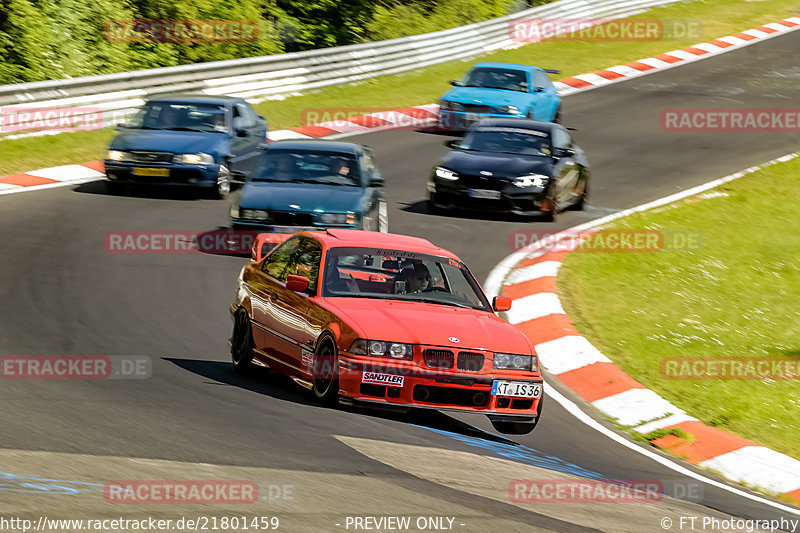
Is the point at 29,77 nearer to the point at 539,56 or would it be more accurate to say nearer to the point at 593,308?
the point at 539,56

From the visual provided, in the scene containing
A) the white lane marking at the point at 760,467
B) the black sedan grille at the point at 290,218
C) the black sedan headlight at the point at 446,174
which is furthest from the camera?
the black sedan headlight at the point at 446,174

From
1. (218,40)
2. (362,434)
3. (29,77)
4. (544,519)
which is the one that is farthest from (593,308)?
(218,40)

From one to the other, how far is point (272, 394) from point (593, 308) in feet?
18.7

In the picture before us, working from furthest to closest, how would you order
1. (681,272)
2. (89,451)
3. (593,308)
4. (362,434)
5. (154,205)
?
1. (154,205)
2. (681,272)
3. (593,308)
4. (362,434)
5. (89,451)

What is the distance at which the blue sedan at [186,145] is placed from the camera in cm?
1798

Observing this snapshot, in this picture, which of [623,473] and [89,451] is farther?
[623,473]

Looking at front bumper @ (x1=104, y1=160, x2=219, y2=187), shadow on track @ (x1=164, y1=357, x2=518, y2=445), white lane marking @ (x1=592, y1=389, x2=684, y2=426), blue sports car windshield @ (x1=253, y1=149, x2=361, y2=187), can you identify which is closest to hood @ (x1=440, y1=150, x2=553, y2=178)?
blue sports car windshield @ (x1=253, y1=149, x2=361, y2=187)

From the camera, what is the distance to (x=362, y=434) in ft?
27.2

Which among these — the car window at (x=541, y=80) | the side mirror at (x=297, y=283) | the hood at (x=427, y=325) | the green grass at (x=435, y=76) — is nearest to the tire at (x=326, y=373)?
the hood at (x=427, y=325)

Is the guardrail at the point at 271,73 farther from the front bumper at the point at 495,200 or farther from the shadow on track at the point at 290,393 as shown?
the shadow on track at the point at 290,393

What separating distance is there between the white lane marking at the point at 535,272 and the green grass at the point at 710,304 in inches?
6.2

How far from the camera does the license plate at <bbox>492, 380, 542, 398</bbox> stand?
29.6 ft

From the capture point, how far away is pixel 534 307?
1400cm

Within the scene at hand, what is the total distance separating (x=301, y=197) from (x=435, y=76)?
16954 millimetres
